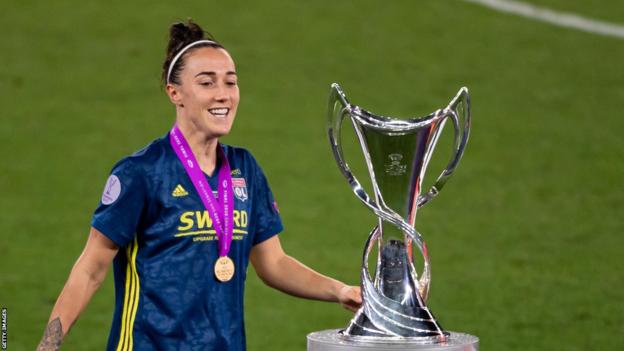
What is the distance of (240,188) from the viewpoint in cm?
373

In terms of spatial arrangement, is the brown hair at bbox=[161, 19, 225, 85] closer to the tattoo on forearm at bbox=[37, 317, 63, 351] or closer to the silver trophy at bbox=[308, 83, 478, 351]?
the silver trophy at bbox=[308, 83, 478, 351]

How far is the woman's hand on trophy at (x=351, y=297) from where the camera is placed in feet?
11.9

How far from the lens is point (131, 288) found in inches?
142

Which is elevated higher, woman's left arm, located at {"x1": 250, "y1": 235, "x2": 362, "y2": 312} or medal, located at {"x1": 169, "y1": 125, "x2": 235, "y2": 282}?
medal, located at {"x1": 169, "y1": 125, "x2": 235, "y2": 282}

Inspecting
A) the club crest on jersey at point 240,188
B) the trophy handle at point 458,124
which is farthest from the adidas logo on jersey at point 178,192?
the trophy handle at point 458,124

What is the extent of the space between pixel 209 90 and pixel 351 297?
700 millimetres

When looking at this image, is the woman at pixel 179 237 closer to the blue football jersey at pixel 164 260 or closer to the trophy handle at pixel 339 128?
the blue football jersey at pixel 164 260

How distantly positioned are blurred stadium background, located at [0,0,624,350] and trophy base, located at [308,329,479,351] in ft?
12.8

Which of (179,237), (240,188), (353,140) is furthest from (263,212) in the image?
(353,140)

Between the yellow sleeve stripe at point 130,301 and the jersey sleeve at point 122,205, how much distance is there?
5cm

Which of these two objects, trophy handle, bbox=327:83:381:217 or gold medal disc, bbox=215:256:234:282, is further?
gold medal disc, bbox=215:256:234:282

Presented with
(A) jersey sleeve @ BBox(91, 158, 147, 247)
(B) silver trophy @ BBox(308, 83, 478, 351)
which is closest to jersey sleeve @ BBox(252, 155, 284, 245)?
(A) jersey sleeve @ BBox(91, 158, 147, 247)

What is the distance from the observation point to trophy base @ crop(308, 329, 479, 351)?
10.3 feet

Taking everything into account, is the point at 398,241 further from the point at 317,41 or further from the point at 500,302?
the point at 317,41
